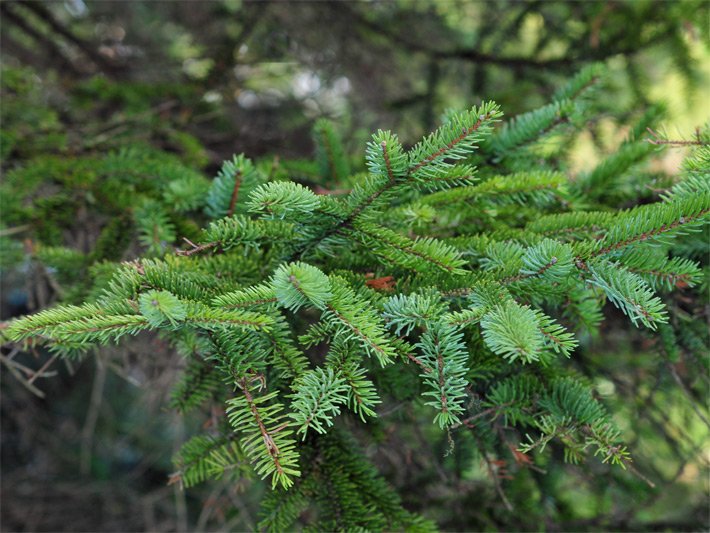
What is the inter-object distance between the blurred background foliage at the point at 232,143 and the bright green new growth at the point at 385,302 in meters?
0.25

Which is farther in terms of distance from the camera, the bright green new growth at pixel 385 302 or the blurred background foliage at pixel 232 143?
the blurred background foliage at pixel 232 143

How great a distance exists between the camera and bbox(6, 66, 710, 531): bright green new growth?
85 cm

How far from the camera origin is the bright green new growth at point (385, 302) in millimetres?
846

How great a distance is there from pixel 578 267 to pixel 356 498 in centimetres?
60

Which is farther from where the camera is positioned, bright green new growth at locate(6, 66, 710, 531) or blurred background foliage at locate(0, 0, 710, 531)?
blurred background foliage at locate(0, 0, 710, 531)

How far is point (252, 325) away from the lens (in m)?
0.82

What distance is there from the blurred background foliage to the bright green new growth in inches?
10.0

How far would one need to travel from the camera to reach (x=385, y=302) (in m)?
0.92

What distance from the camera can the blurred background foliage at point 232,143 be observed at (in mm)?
1495

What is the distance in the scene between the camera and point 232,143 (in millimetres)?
2451

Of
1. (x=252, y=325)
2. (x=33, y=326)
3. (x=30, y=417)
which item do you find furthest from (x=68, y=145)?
(x=30, y=417)

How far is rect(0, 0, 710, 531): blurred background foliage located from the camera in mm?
1495

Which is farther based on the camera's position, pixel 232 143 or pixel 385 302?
pixel 232 143

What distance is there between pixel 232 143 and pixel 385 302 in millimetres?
1762
